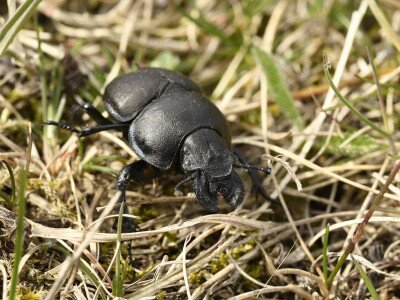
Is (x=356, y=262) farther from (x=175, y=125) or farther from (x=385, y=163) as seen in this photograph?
(x=175, y=125)

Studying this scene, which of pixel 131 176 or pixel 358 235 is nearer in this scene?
pixel 358 235

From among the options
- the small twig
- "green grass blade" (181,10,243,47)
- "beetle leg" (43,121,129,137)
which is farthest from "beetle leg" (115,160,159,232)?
"green grass blade" (181,10,243,47)

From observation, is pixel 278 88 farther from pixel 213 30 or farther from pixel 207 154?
pixel 207 154

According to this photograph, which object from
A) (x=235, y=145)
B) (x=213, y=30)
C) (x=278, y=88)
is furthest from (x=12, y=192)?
(x=213, y=30)

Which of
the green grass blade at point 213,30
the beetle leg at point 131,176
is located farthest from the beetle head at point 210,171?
the green grass blade at point 213,30

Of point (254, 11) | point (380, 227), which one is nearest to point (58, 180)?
Answer: point (380, 227)

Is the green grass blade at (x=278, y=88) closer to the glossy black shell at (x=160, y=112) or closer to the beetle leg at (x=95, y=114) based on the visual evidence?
the glossy black shell at (x=160, y=112)
